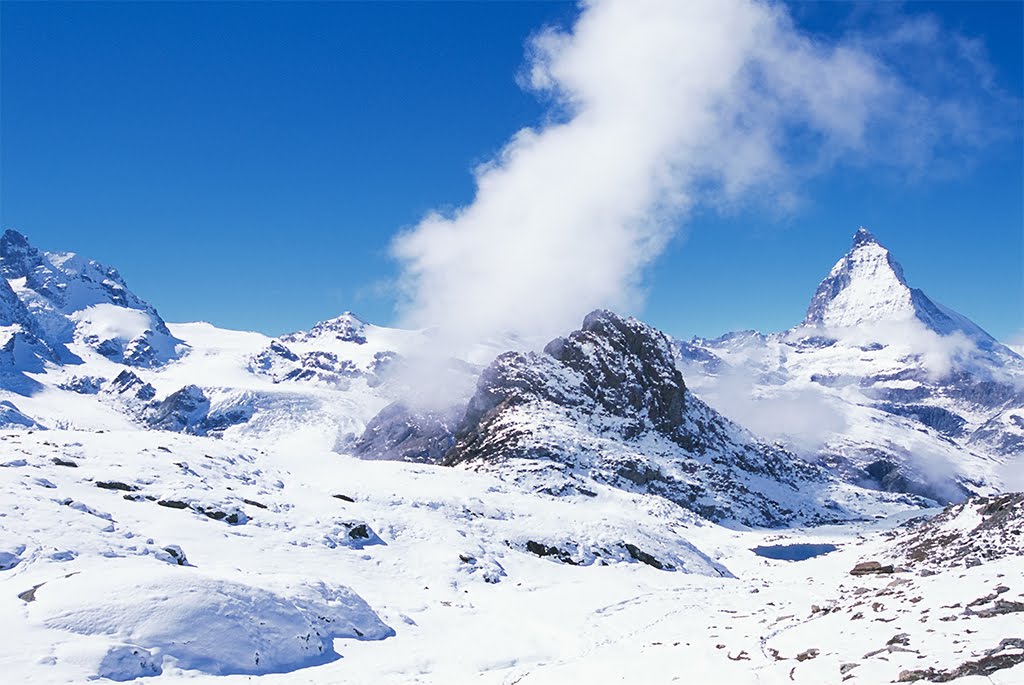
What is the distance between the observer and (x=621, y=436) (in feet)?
496

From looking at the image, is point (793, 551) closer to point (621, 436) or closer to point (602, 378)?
point (621, 436)

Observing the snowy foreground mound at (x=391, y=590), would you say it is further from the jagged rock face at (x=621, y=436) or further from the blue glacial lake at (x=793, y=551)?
the jagged rock face at (x=621, y=436)

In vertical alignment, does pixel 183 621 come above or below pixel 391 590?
above

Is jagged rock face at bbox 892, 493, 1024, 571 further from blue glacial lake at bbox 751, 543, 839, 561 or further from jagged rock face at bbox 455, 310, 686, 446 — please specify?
jagged rock face at bbox 455, 310, 686, 446

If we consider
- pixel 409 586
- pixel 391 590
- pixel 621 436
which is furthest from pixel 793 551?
pixel 391 590

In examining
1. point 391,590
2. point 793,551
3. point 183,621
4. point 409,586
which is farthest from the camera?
point 793,551

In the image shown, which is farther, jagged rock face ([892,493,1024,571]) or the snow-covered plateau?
jagged rock face ([892,493,1024,571])

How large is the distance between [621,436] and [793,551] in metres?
58.0

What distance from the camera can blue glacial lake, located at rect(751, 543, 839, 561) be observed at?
9088cm

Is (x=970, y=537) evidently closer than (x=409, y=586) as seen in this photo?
No

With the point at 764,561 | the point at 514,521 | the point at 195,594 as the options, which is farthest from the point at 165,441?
the point at 764,561

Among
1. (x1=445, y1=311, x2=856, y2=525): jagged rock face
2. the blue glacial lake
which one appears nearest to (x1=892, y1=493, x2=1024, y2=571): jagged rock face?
the blue glacial lake

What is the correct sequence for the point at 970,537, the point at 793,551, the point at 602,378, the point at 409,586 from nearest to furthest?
the point at 409,586
the point at 970,537
the point at 793,551
the point at 602,378

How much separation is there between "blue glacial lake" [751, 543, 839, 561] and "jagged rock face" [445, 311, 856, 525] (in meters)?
26.7
